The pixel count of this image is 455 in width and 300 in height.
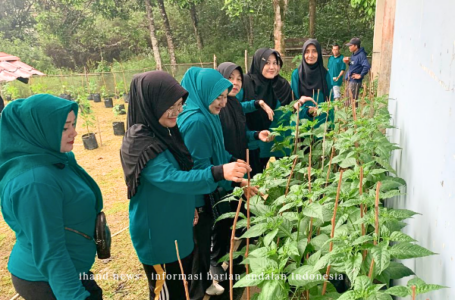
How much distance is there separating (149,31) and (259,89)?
1686 centimetres

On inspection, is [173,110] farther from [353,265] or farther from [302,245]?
[353,265]

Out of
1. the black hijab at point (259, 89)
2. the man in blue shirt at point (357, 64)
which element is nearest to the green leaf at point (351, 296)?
the black hijab at point (259, 89)

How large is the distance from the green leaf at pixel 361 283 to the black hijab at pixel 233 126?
1.76 metres

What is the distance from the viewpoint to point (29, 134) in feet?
4.92

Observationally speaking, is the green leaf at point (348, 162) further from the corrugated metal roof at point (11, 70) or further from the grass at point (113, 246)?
the corrugated metal roof at point (11, 70)

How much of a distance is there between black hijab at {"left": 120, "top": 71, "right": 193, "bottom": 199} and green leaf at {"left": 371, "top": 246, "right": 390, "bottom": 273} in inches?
41.1

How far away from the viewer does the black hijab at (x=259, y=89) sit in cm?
328

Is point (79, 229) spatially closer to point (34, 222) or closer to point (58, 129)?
point (34, 222)

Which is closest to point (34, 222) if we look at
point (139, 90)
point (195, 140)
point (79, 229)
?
point (79, 229)

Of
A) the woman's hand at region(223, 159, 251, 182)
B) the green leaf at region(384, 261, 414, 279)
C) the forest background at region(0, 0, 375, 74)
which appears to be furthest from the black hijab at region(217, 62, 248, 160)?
the forest background at region(0, 0, 375, 74)

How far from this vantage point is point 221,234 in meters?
2.64

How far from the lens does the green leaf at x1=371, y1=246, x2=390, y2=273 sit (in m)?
0.97

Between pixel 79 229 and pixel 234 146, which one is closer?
pixel 79 229

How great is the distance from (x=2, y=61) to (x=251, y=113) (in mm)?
5129
